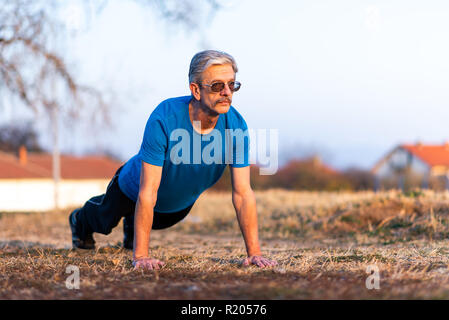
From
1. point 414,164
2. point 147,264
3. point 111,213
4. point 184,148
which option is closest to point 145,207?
point 147,264

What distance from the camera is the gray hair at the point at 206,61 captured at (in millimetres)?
3982

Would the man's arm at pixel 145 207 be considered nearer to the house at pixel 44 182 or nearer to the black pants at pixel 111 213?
the black pants at pixel 111 213

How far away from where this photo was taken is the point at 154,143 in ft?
12.9

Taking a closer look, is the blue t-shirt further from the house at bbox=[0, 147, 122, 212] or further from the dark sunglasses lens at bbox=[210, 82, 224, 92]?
the house at bbox=[0, 147, 122, 212]

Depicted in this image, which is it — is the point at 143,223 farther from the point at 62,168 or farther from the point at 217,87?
the point at 62,168

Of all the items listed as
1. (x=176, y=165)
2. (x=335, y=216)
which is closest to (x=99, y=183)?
(x=335, y=216)

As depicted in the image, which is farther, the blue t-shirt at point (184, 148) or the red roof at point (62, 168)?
the red roof at point (62, 168)

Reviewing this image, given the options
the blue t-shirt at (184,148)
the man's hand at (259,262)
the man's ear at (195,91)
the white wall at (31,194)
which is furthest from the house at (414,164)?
the man's ear at (195,91)

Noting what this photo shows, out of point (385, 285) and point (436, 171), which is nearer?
point (385, 285)

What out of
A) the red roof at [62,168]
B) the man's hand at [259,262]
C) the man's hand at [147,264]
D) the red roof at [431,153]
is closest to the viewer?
the man's hand at [147,264]

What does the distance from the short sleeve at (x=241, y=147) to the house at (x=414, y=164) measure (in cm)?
3514
